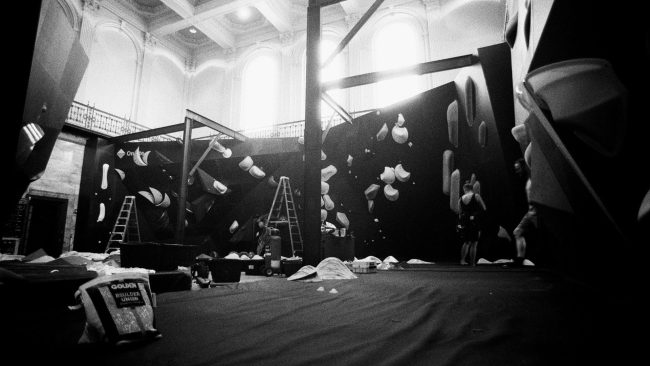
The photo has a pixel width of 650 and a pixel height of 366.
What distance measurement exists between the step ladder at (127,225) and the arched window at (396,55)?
800 cm

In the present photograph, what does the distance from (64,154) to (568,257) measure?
37.0ft

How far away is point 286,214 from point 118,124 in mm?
8564

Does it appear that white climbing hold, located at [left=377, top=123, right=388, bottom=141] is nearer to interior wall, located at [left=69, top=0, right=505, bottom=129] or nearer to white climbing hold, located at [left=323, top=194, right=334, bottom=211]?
white climbing hold, located at [left=323, top=194, right=334, bottom=211]

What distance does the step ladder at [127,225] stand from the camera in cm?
945

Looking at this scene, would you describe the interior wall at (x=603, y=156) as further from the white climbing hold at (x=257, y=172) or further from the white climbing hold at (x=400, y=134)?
the white climbing hold at (x=257, y=172)

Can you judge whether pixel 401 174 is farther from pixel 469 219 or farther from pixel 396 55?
pixel 396 55

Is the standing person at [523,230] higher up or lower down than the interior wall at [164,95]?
lower down

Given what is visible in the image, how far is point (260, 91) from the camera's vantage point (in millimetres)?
15211

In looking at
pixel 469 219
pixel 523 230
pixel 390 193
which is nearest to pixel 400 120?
pixel 390 193

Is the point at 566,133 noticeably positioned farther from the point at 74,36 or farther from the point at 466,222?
the point at 466,222

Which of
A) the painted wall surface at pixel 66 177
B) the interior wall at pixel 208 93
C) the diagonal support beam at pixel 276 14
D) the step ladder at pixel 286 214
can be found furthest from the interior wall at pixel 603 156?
the interior wall at pixel 208 93

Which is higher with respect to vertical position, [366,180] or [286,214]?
[366,180]

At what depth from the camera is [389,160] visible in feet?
22.4

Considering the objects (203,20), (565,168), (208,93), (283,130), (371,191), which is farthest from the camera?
(208,93)
